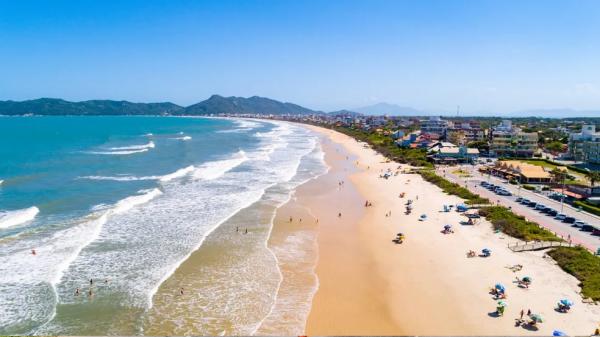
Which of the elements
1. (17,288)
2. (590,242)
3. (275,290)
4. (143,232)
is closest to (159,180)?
(143,232)

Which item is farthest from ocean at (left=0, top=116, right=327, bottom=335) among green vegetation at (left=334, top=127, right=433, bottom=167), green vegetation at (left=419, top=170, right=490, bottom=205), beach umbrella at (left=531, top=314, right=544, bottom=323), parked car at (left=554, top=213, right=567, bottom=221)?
parked car at (left=554, top=213, right=567, bottom=221)

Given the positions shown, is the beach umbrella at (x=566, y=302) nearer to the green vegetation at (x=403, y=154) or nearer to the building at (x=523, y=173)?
→ the building at (x=523, y=173)

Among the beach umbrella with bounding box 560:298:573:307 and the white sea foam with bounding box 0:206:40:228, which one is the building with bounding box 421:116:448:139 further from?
the white sea foam with bounding box 0:206:40:228

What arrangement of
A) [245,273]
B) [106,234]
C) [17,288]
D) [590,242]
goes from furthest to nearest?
1. [106,234]
2. [590,242]
3. [245,273]
4. [17,288]

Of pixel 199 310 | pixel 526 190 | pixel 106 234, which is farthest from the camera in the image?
pixel 526 190

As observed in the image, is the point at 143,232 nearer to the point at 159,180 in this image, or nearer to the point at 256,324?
the point at 256,324

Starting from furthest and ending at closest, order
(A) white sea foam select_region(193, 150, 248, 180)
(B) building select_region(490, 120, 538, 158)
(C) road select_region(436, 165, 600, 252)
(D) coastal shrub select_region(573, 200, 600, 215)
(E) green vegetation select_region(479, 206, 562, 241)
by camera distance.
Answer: (B) building select_region(490, 120, 538, 158)
(A) white sea foam select_region(193, 150, 248, 180)
(D) coastal shrub select_region(573, 200, 600, 215)
(C) road select_region(436, 165, 600, 252)
(E) green vegetation select_region(479, 206, 562, 241)

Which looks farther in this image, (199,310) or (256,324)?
(199,310)
